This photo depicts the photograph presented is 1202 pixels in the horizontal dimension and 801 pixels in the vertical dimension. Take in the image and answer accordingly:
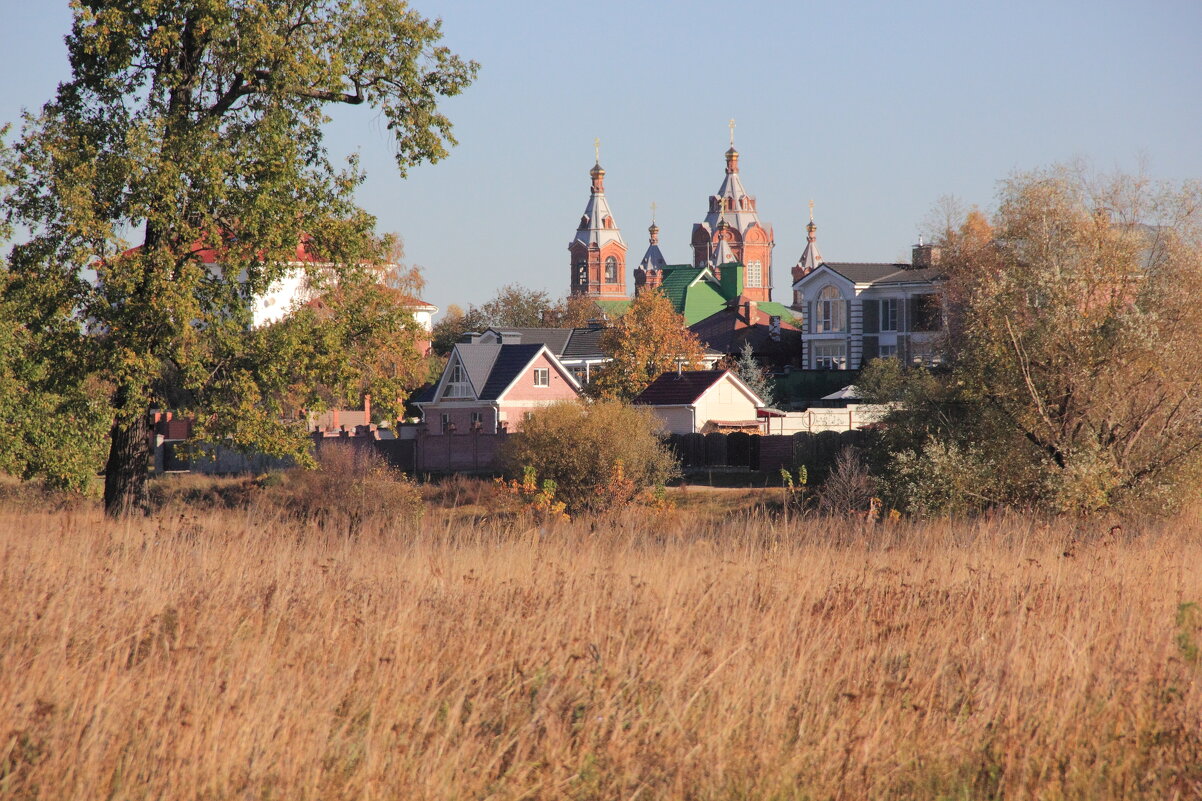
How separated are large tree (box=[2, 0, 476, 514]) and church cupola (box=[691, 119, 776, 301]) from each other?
391 ft

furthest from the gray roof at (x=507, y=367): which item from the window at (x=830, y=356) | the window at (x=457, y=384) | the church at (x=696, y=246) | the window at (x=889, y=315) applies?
the church at (x=696, y=246)

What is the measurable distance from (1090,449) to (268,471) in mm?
31201

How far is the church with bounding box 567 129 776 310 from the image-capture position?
455 feet

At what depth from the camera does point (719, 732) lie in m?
5.00

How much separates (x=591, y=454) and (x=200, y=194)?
71.3 ft

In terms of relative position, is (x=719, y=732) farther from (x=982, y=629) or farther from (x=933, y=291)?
(x=933, y=291)

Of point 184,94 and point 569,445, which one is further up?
point 184,94

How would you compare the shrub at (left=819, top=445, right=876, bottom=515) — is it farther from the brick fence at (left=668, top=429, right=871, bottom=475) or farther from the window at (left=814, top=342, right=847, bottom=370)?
the window at (left=814, top=342, right=847, bottom=370)

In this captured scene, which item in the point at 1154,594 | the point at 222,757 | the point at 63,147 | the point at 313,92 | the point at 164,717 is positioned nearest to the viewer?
the point at 222,757

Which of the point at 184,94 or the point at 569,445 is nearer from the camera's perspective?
the point at 184,94

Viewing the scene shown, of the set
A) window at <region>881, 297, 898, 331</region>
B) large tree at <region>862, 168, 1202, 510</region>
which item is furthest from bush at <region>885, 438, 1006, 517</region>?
window at <region>881, 297, 898, 331</region>

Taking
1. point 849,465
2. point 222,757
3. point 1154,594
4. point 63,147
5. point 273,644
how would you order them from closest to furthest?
point 222,757 → point 273,644 → point 1154,594 → point 63,147 → point 849,465

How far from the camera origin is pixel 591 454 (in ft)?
123

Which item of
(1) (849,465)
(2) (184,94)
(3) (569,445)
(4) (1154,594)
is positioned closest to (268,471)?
(3) (569,445)
